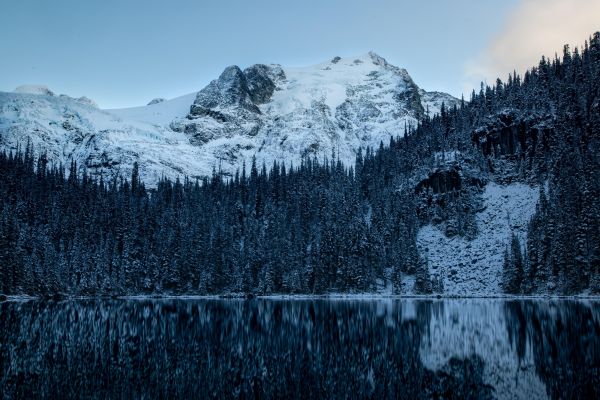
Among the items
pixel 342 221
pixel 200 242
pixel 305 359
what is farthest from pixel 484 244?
pixel 305 359

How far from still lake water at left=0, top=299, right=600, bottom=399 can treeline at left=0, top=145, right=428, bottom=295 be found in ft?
253

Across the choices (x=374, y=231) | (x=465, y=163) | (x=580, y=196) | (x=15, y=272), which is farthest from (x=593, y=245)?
(x=15, y=272)

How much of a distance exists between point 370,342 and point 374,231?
360 ft

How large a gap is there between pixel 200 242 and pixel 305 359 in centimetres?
11823

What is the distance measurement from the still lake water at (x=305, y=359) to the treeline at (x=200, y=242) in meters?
77.0

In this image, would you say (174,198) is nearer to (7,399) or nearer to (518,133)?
(518,133)

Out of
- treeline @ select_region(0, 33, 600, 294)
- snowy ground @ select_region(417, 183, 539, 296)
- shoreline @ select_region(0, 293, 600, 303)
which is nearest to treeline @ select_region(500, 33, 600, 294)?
treeline @ select_region(0, 33, 600, 294)

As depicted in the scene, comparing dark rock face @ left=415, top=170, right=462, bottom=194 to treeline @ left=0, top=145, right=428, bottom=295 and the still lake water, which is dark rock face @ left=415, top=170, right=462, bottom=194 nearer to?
treeline @ left=0, top=145, right=428, bottom=295

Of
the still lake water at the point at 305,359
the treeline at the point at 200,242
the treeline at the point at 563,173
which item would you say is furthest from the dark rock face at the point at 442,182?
the still lake water at the point at 305,359

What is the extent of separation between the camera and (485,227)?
148 metres

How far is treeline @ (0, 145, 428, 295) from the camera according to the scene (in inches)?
5315

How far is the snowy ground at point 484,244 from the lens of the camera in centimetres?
12838

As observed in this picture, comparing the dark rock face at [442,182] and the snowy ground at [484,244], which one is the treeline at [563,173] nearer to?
the snowy ground at [484,244]

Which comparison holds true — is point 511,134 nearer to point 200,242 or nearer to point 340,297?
point 340,297
